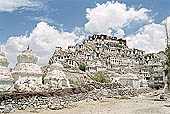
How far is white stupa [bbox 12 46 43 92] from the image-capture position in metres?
27.5

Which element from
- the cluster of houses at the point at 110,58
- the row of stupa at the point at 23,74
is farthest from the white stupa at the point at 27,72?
the cluster of houses at the point at 110,58

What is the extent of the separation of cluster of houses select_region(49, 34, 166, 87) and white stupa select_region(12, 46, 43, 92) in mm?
55371

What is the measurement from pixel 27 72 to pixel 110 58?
301 feet

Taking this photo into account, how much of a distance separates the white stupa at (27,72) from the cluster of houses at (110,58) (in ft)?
182

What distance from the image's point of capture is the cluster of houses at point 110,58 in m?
94.9

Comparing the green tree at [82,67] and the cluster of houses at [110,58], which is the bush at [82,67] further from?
the cluster of houses at [110,58]

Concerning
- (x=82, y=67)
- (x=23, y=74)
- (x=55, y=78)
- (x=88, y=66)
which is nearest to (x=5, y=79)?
(x=23, y=74)

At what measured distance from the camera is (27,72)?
28.3 m

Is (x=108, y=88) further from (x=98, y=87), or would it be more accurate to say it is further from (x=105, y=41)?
(x=105, y=41)

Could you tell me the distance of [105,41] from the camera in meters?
139

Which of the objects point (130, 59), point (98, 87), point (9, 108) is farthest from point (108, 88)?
point (130, 59)

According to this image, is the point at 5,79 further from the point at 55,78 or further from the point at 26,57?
the point at 55,78

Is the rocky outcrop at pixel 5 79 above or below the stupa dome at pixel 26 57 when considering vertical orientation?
below

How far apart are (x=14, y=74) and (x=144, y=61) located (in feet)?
349
